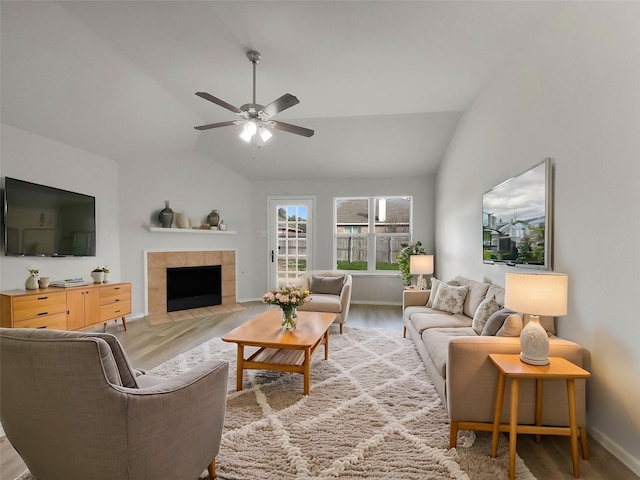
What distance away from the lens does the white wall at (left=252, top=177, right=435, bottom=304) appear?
20.5 ft

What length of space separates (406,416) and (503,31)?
3.23m

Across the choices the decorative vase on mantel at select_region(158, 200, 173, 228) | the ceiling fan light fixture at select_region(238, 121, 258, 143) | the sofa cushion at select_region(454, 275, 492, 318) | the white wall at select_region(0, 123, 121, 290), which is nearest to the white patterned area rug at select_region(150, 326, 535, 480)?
the sofa cushion at select_region(454, 275, 492, 318)

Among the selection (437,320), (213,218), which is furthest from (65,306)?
(437,320)

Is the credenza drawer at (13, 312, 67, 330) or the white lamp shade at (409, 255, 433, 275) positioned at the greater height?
the white lamp shade at (409, 255, 433, 275)

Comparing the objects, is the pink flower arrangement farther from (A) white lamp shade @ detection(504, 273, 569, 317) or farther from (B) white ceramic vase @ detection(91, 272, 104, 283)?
(B) white ceramic vase @ detection(91, 272, 104, 283)

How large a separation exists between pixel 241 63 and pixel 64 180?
2.83 metres

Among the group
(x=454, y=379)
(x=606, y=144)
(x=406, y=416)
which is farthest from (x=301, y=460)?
(x=606, y=144)

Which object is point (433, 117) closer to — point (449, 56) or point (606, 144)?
point (449, 56)

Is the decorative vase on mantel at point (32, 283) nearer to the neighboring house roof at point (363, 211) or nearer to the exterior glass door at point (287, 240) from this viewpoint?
the exterior glass door at point (287, 240)

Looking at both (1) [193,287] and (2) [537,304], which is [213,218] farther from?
(2) [537,304]

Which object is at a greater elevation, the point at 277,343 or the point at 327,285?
the point at 327,285

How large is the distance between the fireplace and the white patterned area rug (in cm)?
262

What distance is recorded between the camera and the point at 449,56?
10.2 feet

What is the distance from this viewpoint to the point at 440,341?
2.62 metres
